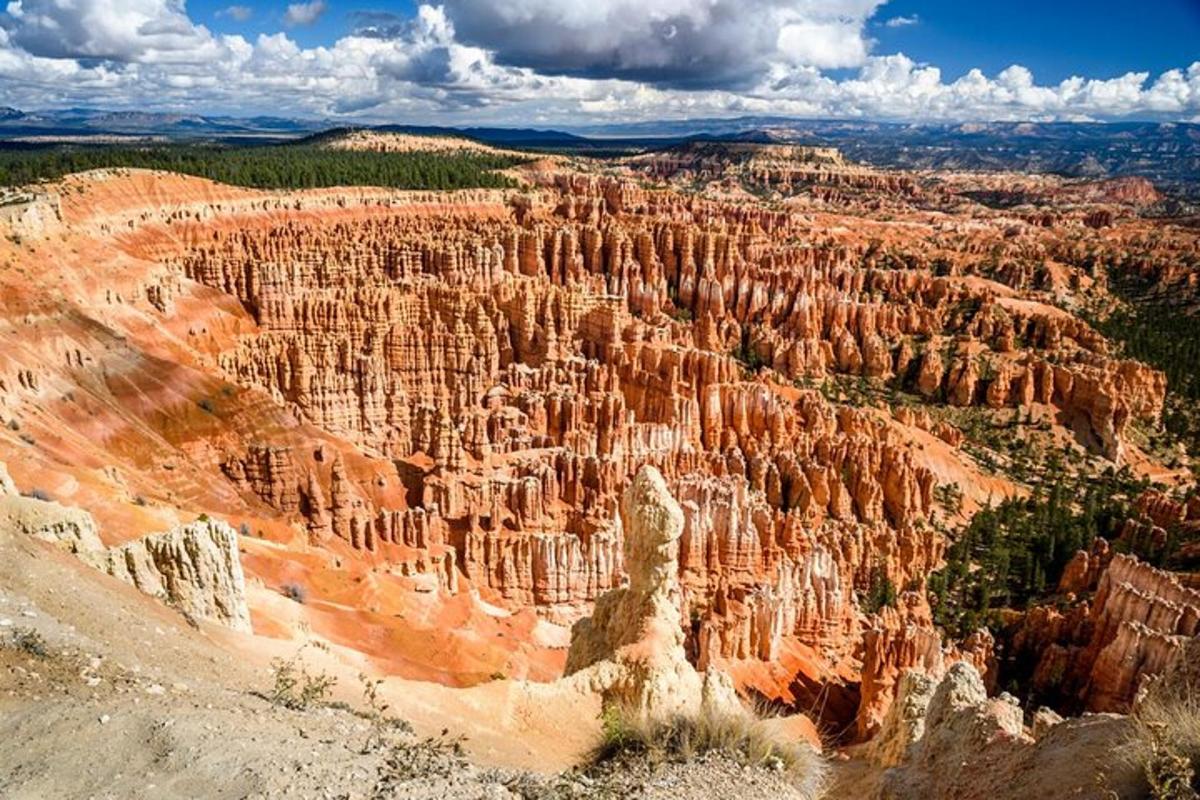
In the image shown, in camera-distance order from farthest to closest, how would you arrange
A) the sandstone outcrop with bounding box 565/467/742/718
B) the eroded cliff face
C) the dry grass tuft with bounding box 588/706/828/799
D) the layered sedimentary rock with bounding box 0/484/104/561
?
the eroded cliff face → the sandstone outcrop with bounding box 565/467/742/718 → the layered sedimentary rock with bounding box 0/484/104/561 → the dry grass tuft with bounding box 588/706/828/799

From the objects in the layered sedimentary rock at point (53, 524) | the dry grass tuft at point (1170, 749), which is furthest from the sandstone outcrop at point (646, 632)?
the layered sedimentary rock at point (53, 524)

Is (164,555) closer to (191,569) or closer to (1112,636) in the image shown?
(191,569)

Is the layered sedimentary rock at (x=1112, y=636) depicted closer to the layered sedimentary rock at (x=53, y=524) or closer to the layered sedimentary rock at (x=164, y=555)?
the layered sedimentary rock at (x=164, y=555)

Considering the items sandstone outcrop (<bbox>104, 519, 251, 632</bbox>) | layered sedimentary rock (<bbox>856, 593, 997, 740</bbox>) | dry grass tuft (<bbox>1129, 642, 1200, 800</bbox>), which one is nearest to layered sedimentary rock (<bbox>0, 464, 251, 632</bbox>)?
sandstone outcrop (<bbox>104, 519, 251, 632</bbox>)

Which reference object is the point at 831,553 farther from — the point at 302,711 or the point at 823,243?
the point at 823,243

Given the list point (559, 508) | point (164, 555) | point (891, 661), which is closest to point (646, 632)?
point (164, 555)

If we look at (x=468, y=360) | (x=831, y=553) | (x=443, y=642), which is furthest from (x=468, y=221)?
(x=443, y=642)

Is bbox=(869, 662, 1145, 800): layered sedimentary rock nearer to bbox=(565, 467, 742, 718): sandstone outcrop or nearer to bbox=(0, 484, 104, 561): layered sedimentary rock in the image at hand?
bbox=(565, 467, 742, 718): sandstone outcrop
